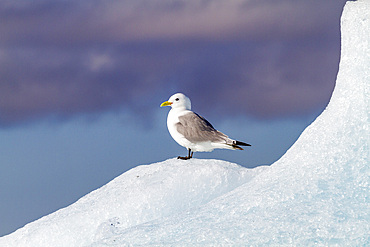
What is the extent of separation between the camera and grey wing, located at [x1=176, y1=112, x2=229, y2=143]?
6797 millimetres

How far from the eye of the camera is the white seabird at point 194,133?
267 inches

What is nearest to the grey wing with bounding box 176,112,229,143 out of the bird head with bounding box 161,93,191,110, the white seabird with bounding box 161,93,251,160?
the white seabird with bounding box 161,93,251,160

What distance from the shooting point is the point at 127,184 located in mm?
6426

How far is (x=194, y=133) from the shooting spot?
6805 mm

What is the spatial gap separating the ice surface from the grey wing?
1.47 feet

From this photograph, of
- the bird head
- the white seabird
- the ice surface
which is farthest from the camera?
the bird head

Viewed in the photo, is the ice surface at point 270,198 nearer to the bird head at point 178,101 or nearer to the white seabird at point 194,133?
the white seabird at point 194,133

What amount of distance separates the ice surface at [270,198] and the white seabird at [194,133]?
0.43 m

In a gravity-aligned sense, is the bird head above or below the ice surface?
above

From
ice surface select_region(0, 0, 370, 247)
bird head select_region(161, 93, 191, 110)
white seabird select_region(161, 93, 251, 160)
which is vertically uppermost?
bird head select_region(161, 93, 191, 110)

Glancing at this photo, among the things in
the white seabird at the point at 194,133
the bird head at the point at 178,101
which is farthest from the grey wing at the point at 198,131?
the bird head at the point at 178,101

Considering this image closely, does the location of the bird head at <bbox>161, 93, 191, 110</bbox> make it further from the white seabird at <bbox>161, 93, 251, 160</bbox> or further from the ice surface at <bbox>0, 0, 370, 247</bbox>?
the ice surface at <bbox>0, 0, 370, 247</bbox>

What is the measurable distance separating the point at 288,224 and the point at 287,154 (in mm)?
1393

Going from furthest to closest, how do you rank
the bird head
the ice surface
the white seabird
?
the bird head
the white seabird
the ice surface
